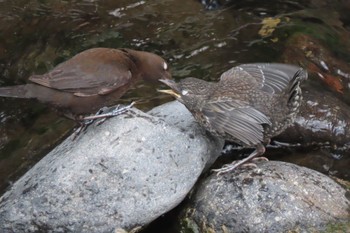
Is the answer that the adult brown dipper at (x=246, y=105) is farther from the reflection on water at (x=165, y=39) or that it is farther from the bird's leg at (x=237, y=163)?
the reflection on water at (x=165, y=39)

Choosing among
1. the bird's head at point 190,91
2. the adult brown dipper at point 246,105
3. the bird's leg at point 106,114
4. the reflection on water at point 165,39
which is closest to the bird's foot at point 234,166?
the adult brown dipper at point 246,105

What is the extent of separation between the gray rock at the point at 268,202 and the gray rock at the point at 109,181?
209 mm

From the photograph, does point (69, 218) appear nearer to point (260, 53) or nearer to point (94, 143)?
point (94, 143)

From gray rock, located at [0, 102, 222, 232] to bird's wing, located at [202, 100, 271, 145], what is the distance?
8.9 inches

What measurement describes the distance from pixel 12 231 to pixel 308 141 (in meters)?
2.72

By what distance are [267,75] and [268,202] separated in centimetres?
117

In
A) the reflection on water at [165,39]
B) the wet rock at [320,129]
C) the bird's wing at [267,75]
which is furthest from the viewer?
the reflection on water at [165,39]

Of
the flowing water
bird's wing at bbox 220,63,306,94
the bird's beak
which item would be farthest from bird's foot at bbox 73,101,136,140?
bird's wing at bbox 220,63,306,94

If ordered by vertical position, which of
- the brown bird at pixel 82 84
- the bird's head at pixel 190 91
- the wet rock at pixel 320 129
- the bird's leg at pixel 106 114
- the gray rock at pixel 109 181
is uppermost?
the brown bird at pixel 82 84

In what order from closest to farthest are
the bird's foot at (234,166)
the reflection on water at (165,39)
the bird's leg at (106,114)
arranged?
the bird's foot at (234,166)
the bird's leg at (106,114)
the reflection on water at (165,39)

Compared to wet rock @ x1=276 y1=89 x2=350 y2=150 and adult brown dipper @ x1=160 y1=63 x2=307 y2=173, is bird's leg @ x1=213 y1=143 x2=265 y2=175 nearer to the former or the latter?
adult brown dipper @ x1=160 y1=63 x2=307 y2=173

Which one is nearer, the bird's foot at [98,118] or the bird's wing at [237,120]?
the bird's wing at [237,120]

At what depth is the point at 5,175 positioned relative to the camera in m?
5.82

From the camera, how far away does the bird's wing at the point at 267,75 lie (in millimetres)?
5500
